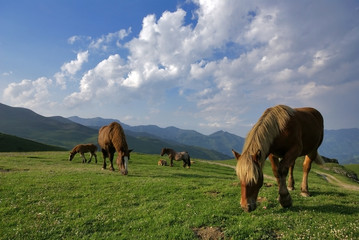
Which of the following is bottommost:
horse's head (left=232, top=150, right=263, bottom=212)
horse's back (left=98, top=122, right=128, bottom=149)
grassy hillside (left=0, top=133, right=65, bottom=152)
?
grassy hillside (left=0, top=133, right=65, bottom=152)

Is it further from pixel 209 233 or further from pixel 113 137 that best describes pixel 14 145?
pixel 209 233

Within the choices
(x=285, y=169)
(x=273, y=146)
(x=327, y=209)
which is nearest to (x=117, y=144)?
(x=273, y=146)

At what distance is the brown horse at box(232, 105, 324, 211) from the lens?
21.9 feet

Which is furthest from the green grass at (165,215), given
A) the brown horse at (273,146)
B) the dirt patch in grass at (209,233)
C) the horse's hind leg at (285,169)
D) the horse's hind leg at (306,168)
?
the brown horse at (273,146)

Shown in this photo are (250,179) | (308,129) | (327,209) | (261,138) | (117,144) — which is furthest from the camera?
(117,144)

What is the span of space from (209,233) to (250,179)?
89.3 inches

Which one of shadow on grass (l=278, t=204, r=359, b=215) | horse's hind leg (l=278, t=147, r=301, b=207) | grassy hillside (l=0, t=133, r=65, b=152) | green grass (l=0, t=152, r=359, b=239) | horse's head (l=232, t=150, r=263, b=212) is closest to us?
horse's head (l=232, t=150, r=263, b=212)

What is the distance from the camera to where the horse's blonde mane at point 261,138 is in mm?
6676

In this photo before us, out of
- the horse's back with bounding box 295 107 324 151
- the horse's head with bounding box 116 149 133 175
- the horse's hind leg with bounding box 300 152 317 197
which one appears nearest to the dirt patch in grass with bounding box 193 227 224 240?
the horse's back with bounding box 295 107 324 151

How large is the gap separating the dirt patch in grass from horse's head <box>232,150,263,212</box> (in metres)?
1.18

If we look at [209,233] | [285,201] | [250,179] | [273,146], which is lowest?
[209,233]

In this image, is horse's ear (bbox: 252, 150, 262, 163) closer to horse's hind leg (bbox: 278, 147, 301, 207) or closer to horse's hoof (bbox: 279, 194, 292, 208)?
→ horse's hind leg (bbox: 278, 147, 301, 207)

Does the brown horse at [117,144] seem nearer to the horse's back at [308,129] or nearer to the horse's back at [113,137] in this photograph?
the horse's back at [113,137]

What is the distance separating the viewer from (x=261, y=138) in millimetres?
7531
